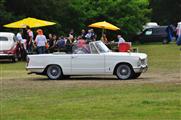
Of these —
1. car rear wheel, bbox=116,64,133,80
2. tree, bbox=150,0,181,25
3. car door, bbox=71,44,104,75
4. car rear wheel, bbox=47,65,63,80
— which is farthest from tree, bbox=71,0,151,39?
car rear wheel, bbox=116,64,133,80

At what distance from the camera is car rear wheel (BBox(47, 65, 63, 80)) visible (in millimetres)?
22688

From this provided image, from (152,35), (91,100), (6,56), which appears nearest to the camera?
(91,100)

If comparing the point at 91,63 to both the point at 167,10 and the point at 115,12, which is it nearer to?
the point at 115,12

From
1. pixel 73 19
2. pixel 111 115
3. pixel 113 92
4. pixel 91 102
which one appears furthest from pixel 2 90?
pixel 73 19

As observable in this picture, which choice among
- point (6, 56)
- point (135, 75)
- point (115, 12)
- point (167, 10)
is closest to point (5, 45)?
point (6, 56)

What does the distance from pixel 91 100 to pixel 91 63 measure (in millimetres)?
7493

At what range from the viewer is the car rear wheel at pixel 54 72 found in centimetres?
2269

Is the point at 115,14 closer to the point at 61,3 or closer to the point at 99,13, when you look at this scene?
the point at 99,13

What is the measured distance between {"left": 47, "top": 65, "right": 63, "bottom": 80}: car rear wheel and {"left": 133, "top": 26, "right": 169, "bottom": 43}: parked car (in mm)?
43888

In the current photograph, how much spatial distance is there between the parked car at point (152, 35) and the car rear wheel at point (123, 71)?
4423cm

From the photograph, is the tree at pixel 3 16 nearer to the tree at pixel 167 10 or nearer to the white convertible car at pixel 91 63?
the white convertible car at pixel 91 63

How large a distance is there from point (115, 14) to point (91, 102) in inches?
1867

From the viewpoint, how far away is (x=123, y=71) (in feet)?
72.6

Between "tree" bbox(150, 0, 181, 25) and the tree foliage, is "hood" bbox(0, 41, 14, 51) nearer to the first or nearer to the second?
the tree foliage
